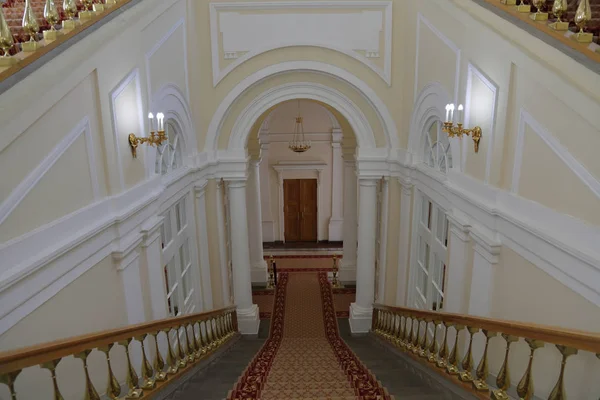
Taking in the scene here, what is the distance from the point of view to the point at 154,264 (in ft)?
16.9

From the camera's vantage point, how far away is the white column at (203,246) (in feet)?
25.3

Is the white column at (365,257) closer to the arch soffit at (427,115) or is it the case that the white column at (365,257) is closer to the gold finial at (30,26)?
the arch soffit at (427,115)

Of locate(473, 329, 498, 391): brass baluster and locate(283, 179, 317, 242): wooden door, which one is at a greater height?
locate(473, 329, 498, 391): brass baluster

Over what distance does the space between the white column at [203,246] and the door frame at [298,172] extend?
313 inches

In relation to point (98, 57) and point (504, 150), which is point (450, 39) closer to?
point (504, 150)

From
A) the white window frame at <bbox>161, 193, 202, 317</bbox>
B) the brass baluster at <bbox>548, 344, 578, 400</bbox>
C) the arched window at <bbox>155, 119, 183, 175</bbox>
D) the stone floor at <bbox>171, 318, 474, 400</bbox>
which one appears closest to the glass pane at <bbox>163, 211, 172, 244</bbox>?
the white window frame at <bbox>161, 193, 202, 317</bbox>

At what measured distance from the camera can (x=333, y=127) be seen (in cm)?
1541

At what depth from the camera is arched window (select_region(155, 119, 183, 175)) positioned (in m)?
5.91

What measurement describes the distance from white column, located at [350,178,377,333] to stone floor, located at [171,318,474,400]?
1.44ft

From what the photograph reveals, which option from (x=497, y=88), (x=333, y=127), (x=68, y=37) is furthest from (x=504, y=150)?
(x=333, y=127)

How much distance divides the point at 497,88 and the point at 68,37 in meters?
3.57

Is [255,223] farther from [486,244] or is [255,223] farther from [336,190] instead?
[486,244]

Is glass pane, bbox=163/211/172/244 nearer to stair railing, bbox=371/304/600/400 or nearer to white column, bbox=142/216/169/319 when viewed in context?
white column, bbox=142/216/169/319

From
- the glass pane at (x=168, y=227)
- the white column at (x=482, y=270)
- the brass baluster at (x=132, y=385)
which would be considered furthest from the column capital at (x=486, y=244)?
the glass pane at (x=168, y=227)
